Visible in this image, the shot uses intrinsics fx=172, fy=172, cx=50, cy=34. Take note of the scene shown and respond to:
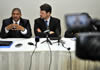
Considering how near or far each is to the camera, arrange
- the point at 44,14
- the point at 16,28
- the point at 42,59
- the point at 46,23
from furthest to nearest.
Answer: the point at 46,23
the point at 44,14
the point at 16,28
the point at 42,59

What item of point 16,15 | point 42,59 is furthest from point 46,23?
point 42,59

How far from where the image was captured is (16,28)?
270 cm

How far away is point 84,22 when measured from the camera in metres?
1.11

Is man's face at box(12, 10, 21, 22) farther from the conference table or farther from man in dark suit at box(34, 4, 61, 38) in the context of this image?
the conference table

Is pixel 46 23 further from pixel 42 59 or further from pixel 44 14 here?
pixel 42 59

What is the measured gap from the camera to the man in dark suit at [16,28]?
2679mm

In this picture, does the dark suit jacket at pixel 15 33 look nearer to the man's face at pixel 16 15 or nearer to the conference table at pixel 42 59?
the man's face at pixel 16 15

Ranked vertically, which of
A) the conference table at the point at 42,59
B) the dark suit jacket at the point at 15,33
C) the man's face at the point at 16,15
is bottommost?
the conference table at the point at 42,59

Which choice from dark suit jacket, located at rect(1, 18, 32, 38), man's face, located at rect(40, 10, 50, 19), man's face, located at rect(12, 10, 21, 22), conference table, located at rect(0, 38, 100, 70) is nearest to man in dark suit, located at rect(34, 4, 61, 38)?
man's face, located at rect(40, 10, 50, 19)

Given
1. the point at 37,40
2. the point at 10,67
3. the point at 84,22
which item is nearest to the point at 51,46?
the point at 37,40

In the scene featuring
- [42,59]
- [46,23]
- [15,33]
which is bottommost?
[42,59]

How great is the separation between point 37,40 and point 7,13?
169 cm

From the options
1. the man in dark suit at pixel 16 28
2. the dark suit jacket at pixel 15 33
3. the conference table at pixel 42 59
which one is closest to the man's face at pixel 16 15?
the man in dark suit at pixel 16 28

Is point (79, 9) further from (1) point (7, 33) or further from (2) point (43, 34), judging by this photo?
(1) point (7, 33)
